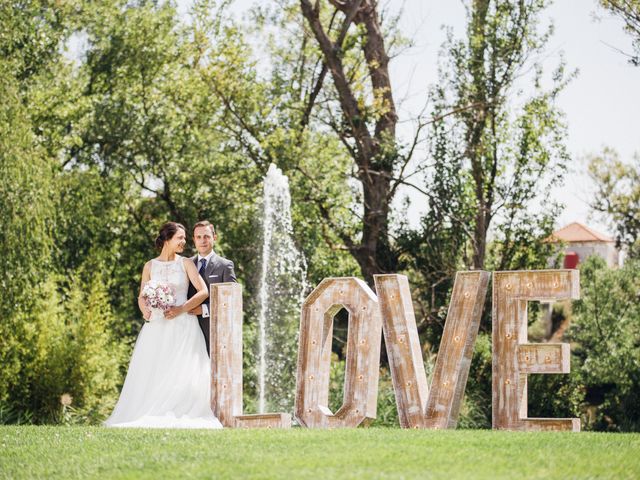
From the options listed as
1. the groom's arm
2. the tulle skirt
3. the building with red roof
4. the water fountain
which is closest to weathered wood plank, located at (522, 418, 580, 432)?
the tulle skirt

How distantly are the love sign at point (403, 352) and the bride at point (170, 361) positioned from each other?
0.34 metres

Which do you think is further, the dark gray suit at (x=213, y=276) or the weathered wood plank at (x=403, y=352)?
the dark gray suit at (x=213, y=276)

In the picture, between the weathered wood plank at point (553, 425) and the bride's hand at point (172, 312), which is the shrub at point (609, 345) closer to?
the weathered wood plank at point (553, 425)

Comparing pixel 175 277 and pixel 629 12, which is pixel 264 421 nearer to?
pixel 175 277

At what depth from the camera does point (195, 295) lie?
37.1ft

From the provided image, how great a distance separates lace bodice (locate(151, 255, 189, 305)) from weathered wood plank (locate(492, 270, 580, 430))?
11.9 feet

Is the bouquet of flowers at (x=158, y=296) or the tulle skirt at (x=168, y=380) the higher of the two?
the bouquet of flowers at (x=158, y=296)

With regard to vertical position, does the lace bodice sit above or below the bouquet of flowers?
above

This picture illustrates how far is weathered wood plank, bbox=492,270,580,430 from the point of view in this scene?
9.69 m

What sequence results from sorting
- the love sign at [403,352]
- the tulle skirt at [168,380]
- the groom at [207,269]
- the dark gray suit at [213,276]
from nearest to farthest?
the love sign at [403,352] < the tulle skirt at [168,380] < the groom at [207,269] < the dark gray suit at [213,276]

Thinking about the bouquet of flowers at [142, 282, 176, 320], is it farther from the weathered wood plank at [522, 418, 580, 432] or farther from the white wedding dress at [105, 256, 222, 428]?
the weathered wood plank at [522, 418, 580, 432]

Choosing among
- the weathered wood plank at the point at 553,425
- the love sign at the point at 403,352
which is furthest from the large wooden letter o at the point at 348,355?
the weathered wood plank at the point at 553,425

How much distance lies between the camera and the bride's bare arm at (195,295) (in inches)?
442

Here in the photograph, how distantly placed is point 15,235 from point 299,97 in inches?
361
